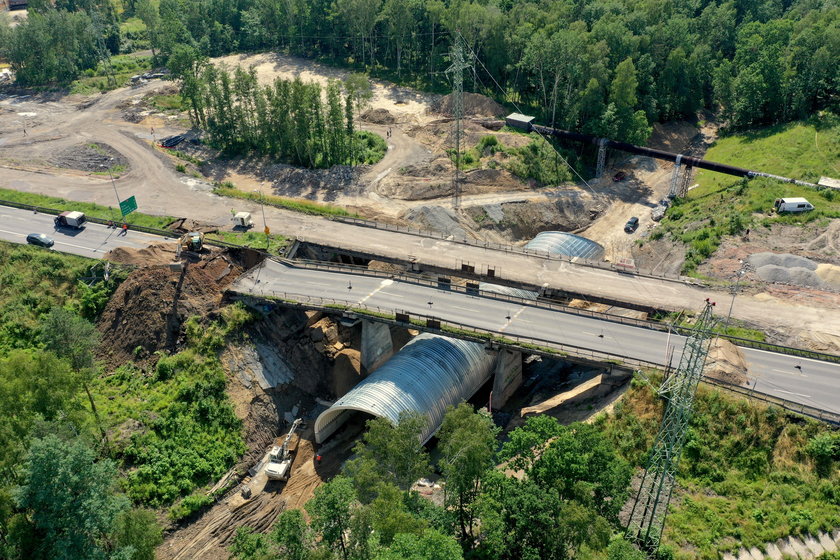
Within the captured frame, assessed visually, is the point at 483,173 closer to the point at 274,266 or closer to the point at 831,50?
the point at 274,266

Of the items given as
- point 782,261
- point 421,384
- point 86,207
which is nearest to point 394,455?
point 421,384

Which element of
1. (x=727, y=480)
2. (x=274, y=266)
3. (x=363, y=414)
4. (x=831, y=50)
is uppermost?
(x=831, y=50)

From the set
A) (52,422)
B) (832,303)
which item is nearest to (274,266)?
(52,422)

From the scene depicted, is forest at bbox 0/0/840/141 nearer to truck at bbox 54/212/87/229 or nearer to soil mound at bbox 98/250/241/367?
soil mound at bbox 98/250/241/367

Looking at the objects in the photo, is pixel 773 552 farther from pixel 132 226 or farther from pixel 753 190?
pixel 132 226

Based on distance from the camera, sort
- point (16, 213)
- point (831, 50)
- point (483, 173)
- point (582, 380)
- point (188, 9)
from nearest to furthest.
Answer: point (582, 380) < point (16, 213) < point (483, 173) < point (831, 50) < point (188, 9)

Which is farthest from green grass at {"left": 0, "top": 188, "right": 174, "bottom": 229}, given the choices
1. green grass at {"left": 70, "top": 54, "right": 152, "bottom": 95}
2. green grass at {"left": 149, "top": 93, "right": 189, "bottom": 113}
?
green grass at {"left": 70, "top": 54, "right": 152, "bottom": 95}

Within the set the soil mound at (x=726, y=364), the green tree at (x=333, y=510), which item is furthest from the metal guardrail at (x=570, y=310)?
the green tree at (x=333, y=510)

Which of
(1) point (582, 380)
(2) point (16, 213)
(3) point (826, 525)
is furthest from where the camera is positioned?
(2) point (16, 213)
